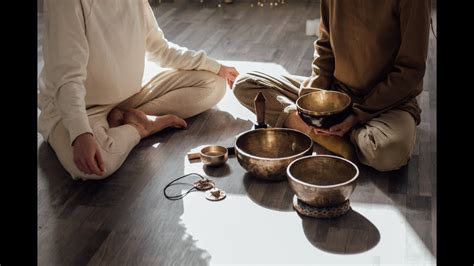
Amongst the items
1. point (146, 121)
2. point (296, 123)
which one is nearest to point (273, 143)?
point (296, 123)

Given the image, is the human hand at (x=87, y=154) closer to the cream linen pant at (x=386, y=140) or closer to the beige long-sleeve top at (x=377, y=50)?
the cream linen pant at (x=386, y=140)

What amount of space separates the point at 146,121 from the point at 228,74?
505mm

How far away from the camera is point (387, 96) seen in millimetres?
2744

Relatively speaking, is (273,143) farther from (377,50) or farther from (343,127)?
(377,50)

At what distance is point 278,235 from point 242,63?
186 cm

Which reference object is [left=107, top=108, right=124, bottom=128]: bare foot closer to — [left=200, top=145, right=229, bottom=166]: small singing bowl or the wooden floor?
the wooden floor

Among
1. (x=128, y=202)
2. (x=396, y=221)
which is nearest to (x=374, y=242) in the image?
(x=396, y=221)

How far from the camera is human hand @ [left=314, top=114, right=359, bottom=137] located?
276 cm

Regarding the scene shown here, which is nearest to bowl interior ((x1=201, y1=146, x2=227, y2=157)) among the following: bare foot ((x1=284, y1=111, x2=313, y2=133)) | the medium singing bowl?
the medium singing bowl

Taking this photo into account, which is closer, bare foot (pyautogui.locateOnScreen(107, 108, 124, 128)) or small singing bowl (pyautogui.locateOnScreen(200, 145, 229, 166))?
small singing bowl (pyautogui.locateOnScreen(200, 145, 229, 166))

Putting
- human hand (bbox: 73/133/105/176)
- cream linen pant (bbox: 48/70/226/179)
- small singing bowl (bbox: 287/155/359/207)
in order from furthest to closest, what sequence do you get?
cream linen pant (bbox: 48/70/226/179)
human hand (bbox: 73/133/105/176)
small singing bowl (bbox: 287/155/359/207)

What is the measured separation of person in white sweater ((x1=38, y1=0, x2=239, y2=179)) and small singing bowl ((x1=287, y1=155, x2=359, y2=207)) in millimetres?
739

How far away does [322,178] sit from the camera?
262 cm

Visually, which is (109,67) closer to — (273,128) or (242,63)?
(273,128)
